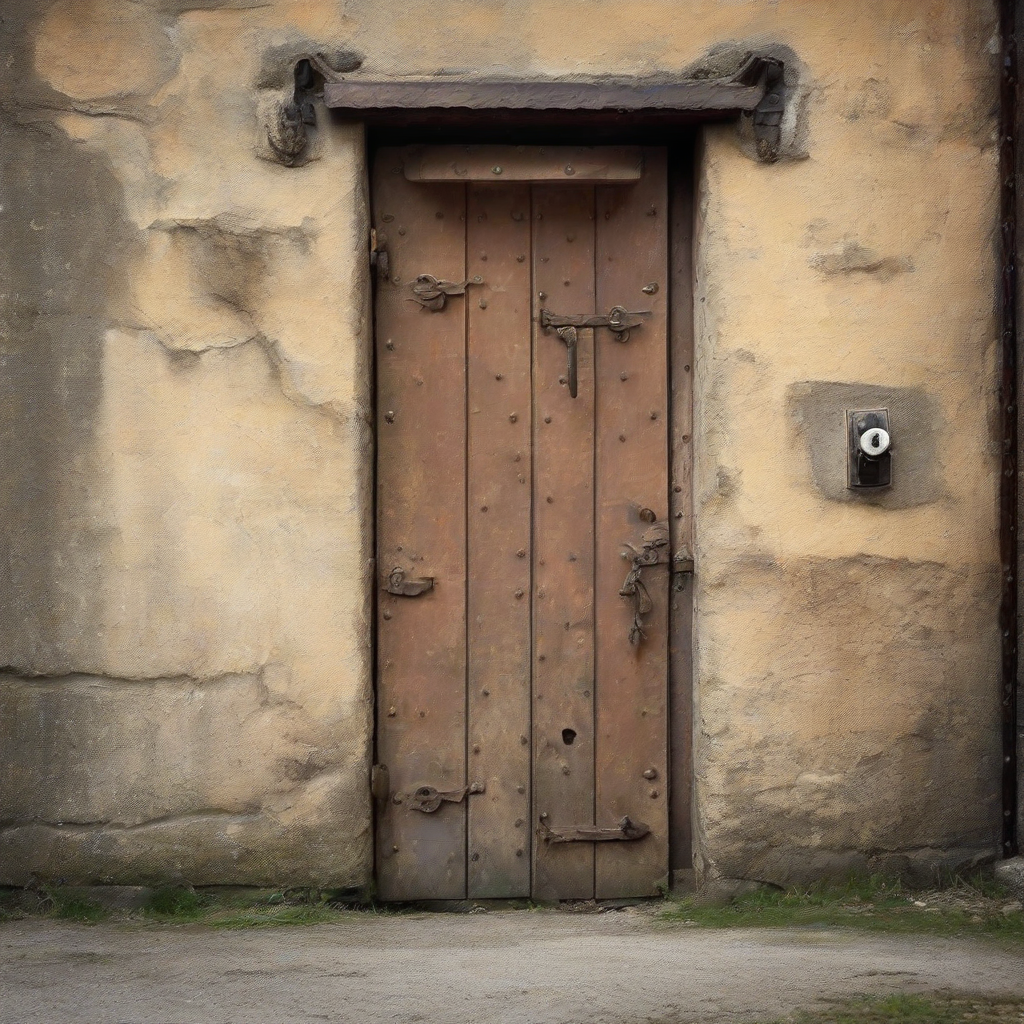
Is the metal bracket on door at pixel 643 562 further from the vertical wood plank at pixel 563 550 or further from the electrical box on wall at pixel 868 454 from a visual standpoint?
the electrical box on wall at pixel 868 454

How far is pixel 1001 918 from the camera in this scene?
3.30 metres

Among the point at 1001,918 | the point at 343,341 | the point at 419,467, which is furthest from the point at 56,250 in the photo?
the point at 1001,918

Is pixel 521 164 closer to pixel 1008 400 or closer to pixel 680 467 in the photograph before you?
pixel 680 467

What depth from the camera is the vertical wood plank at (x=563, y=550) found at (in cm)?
358

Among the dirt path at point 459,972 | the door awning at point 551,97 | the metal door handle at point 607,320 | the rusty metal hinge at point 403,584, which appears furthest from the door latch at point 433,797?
the door awning at point 551,97

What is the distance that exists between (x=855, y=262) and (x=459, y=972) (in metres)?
2.04

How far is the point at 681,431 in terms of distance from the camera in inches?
143

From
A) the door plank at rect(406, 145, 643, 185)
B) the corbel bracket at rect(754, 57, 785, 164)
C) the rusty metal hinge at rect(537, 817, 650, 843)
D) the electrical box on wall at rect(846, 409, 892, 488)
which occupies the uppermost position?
the corbel bracket at rect(754, 57, 785, 164)

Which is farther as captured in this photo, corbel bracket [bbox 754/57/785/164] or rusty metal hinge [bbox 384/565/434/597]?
rusty metal hinge [bbox 384/565/434/597]

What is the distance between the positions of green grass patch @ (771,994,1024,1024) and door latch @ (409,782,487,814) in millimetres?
1212

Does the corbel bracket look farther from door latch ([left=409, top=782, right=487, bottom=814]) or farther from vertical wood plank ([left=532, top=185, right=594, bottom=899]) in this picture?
door latch ([left=409, top=782, right=487, bottom=814])

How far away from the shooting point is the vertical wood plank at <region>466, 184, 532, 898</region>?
358 cm

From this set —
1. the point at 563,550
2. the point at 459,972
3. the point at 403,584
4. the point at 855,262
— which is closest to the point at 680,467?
the point at 563,550

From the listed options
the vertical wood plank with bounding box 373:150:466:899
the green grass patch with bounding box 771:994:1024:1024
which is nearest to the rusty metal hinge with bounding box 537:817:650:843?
the vertical wood plank with bounding box 373:150:466:899
